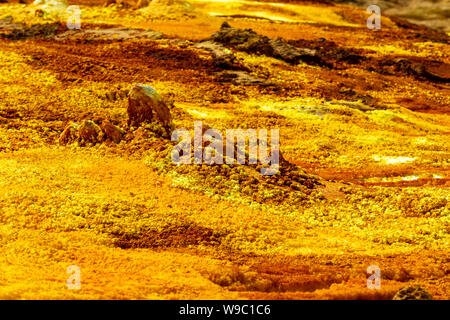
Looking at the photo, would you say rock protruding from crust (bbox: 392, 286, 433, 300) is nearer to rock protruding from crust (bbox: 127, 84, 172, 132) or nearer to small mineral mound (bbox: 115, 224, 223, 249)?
small mineral mound (bbox: 115, 224, 223, 249)

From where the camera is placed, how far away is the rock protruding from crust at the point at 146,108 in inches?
476

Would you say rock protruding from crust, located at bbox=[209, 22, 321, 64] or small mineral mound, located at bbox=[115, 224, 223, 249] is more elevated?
rock protruding from crust, located at bbox=[209, 22, 321, 64]

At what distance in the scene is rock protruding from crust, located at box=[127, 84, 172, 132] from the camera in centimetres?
1210

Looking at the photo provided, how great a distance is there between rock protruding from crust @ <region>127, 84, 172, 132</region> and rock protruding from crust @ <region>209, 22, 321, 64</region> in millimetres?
10556

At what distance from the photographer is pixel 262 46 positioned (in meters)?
22.2

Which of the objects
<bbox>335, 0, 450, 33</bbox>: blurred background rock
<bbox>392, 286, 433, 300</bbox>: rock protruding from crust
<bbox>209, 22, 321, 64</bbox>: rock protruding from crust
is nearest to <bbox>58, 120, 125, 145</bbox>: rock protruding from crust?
<bbox>392, 286, 433, 300</bbox>: rock protruding from crust

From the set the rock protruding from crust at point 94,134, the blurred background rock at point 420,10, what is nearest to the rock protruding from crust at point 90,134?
the rock protruding from crust at point 94,134

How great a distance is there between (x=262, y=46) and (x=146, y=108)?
36.4ft

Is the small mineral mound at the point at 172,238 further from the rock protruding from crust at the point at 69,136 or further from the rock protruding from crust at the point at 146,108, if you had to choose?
the rock protruding from crust at the point at 69,136

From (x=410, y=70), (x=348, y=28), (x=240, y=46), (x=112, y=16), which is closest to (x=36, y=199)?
(x=240, y=46)

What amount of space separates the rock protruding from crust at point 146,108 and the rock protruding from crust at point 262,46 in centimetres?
1056

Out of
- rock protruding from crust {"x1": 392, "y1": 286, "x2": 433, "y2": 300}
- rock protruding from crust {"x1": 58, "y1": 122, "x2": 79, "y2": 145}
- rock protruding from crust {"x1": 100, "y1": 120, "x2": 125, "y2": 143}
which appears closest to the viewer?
rock protruding from crust {"x1": 392, "y1": 286, "x2": 433, "y2": 300}

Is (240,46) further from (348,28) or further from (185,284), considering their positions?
(185,284)

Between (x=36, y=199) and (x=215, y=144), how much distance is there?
345 centimetres
